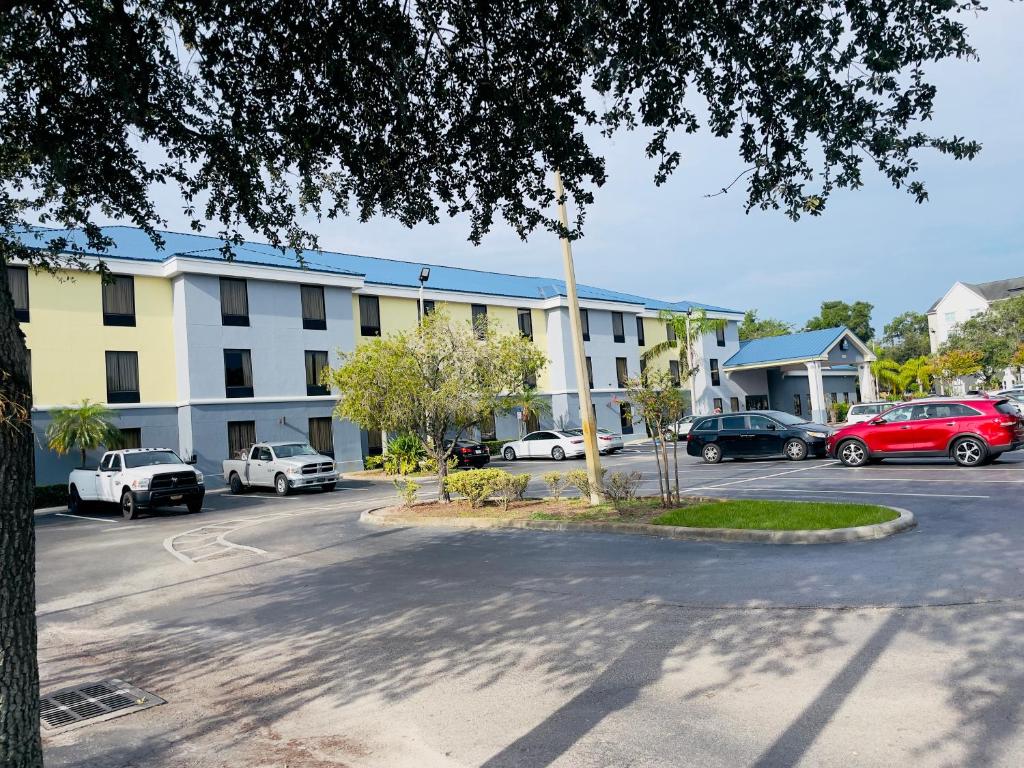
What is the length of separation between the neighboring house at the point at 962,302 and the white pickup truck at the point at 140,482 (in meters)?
87.3

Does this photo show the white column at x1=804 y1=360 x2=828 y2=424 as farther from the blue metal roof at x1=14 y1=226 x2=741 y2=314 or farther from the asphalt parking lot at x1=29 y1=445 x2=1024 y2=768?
the asphalt parking lot at x1=29 y1=445 x2=1024 y2=768

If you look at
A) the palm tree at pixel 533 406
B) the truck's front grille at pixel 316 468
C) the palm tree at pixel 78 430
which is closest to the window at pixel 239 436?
the palm tree at pixel 78 430

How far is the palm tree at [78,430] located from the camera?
25.2 metres

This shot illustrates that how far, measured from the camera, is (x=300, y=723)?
16.1 ft

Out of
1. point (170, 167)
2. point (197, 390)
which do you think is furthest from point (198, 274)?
point (170, 167)

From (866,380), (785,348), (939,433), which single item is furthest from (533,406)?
(866,380)

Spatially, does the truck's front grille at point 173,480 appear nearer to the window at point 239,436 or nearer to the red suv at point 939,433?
the window at point 239,436

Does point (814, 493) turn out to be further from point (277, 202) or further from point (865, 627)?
point (277, 202)

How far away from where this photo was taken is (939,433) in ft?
61.2

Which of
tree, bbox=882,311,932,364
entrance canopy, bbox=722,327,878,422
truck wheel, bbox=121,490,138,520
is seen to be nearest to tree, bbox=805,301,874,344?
tree, bbox=882,311,932,364

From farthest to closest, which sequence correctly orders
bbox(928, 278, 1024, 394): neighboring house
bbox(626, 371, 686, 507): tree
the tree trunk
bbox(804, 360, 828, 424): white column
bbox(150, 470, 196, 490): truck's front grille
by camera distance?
bbox(928, 278, 1024, 394): neighboring house < bbox(804, 360, 828, 424): white column < bbox(150, 470, 196, 490): truck's front grille < bbox(626, 371, 686, 507): tree < the tree trunk

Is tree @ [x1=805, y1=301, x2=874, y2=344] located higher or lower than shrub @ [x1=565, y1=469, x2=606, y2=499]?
higher

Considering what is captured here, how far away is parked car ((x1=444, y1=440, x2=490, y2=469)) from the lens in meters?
31.3

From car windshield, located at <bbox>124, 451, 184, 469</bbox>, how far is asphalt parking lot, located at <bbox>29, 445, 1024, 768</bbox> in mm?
9807
